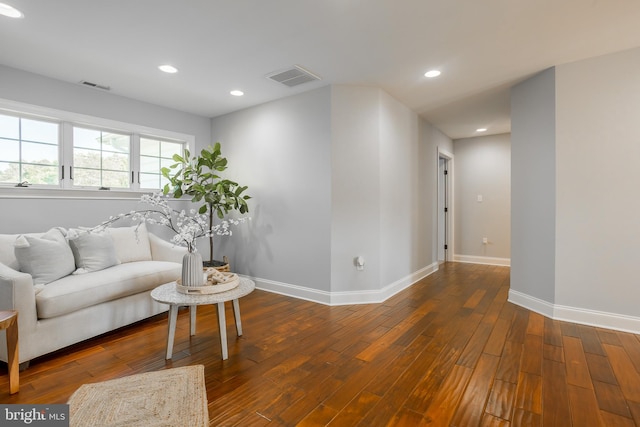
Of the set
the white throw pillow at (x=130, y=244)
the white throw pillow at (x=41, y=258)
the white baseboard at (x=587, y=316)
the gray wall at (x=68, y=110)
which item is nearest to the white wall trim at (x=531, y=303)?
the white baseboard at (x=587, y=316)

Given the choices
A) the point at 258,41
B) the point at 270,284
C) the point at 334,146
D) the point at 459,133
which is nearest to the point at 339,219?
the point at 334,146

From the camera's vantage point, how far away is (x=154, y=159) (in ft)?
14.0

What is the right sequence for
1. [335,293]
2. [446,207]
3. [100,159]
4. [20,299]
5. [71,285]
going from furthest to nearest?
[446,207]
[100,159]
[335,293]
[71,285]
[20,299]

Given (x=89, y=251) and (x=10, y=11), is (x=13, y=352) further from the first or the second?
(x=10, y=11)

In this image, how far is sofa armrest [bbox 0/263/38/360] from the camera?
2.01 metres

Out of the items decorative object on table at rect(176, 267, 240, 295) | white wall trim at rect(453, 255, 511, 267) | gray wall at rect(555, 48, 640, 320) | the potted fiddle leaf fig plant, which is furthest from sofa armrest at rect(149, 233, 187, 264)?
white wall trim at rect(453, 255, 511, 267)

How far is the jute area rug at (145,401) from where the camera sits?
1.54 meters

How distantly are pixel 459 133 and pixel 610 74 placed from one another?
2941mm

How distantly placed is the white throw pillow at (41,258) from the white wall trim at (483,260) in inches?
241

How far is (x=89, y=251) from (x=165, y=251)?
0.78 m

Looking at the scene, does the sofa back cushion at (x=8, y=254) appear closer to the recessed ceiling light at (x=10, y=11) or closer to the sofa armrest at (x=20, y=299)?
the sofa armrest at (x=20, y=299)

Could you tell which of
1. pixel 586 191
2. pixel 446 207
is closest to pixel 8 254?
pixel 586 191

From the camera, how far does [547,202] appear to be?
3086 mm

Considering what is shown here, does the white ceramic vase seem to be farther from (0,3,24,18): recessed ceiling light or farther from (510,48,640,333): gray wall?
(510,48,640,333): gray wall
